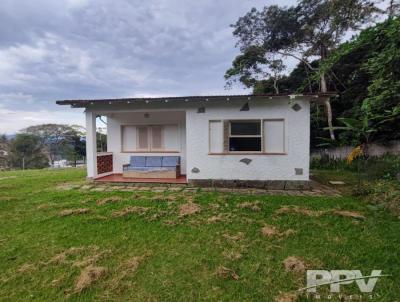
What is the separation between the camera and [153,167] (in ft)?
28.7

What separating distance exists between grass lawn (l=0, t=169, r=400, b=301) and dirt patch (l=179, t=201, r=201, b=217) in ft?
0.15

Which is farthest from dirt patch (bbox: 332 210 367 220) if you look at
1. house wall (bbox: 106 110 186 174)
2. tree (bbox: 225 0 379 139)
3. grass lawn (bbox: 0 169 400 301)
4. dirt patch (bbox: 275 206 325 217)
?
tree (bbox: 225 0 379 139)

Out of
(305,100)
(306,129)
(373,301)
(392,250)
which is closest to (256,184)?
(306,129)

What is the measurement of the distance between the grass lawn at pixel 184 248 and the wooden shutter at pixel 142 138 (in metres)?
4.30

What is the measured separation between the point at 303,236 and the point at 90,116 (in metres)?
7.39

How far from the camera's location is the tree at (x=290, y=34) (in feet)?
46.1

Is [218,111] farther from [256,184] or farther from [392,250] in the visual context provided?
[392,250]

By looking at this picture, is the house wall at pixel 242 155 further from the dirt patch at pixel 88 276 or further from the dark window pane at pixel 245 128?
the dirt patch at pixel 88 276

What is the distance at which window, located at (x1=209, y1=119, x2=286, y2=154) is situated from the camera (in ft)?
23.0

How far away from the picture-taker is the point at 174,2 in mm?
9031

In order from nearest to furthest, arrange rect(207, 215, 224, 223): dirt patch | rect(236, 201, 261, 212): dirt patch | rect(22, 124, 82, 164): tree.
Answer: rect(207, 215, 224, 223): dirt patch
rect(236, 201, 261, 212): dirt patch
rect(22, 124, 82, 164): tree

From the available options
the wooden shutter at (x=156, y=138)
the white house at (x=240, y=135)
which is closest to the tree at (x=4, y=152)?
the wooden shutter at (x=156, y=138)

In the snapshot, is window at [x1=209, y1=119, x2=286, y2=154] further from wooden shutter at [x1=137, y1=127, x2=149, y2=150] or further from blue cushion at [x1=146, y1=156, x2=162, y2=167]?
wooden shutter at [x1=137, y1=127, x2=149, y2=150]

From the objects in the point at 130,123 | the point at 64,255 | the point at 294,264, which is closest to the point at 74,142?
the point at 130,123
